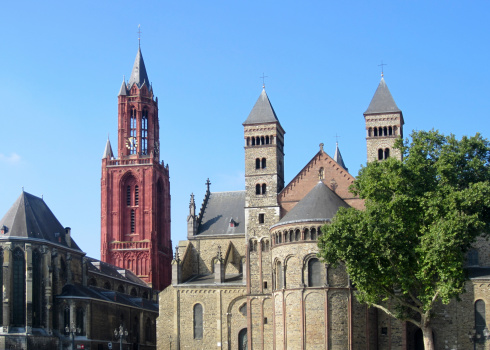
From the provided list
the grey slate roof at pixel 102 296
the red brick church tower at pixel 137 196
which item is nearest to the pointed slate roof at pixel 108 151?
the red brick church tower at pixel 137 196

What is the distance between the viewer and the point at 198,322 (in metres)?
79.6

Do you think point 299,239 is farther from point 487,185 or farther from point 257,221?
point 487,185

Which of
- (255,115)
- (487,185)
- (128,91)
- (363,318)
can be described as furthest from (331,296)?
(128,91)

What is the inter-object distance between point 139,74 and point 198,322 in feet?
175

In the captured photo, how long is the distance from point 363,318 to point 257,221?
14283 millimetres

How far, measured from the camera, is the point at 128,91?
A: 396 feet

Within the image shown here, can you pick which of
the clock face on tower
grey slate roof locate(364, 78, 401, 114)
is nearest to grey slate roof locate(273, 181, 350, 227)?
grey slate roof locate(364, 78, 401, 114)

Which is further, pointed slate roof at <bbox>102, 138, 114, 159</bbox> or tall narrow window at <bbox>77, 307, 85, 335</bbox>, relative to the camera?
pointed slate roof at <bbox>102, 138, 114, 159</bbox>

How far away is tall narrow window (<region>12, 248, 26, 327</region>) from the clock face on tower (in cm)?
4299

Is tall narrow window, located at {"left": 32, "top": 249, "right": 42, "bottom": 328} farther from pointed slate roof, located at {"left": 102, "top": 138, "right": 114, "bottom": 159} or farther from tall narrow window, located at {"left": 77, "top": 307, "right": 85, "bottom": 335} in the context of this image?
pointed slate roof, located at {"left": 102, "top": 138, "right": 114, "bottom": 159}

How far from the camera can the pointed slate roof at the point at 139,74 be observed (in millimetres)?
122000

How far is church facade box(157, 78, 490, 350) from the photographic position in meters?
66.5

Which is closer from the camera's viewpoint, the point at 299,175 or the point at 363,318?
the point at 363,318

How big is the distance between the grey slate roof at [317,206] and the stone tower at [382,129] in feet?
19.4
